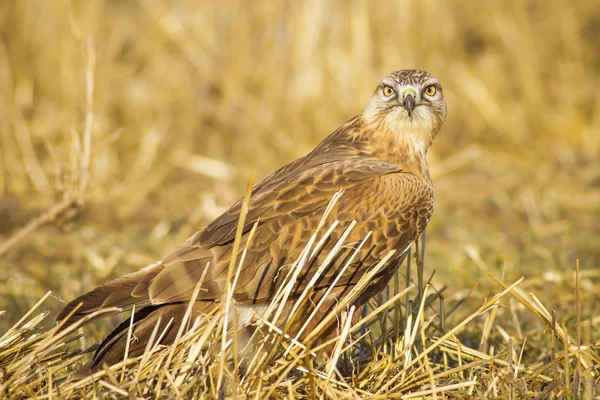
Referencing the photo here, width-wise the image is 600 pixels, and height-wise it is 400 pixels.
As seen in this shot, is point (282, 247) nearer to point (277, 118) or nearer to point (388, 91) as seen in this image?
point (388, 91)

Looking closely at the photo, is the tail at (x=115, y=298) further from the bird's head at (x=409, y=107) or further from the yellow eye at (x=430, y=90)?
the yellow eye at (x=430, y=90)

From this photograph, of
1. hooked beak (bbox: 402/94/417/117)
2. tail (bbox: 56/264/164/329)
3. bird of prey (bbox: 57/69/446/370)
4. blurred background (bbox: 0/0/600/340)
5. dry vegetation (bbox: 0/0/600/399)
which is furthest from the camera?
blurred background (bbox: 0/0/600/340)

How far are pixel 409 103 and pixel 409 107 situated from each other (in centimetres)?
2

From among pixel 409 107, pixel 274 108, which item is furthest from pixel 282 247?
pixel 274 108

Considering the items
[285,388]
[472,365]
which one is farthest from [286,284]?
[472,365]

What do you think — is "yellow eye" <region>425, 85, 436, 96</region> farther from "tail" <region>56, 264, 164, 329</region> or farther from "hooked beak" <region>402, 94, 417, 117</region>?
"tail" <region>56, 264, 164, 329</region>

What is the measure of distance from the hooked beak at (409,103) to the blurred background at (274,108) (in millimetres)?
2097

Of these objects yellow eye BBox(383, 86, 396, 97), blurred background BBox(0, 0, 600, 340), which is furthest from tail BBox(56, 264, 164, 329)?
blurred background BBox(0, 0, 600, 340)

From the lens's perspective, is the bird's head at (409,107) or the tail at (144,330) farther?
the bird's head at (409,107)

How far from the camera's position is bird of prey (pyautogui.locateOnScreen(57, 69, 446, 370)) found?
10.9 ft

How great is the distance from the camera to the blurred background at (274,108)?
668cm

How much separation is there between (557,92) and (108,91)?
4.80 meters

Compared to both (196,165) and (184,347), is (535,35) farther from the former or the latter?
(184,347)

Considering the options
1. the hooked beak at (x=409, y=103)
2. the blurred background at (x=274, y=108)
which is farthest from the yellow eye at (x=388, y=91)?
the blurred background at (x=274, y=108)
